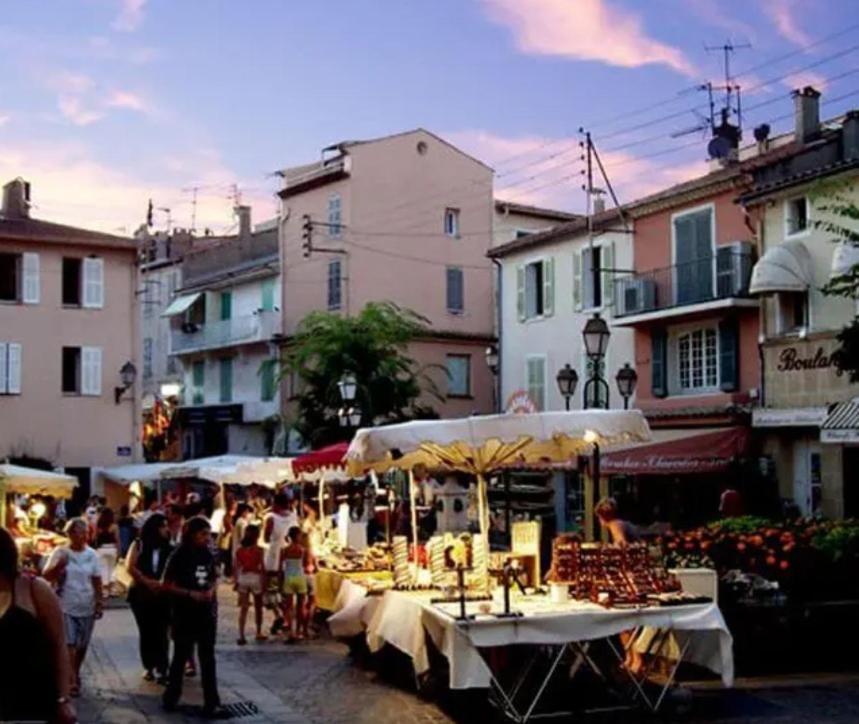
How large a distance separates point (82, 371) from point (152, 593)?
29.7 m

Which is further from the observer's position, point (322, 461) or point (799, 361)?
point (799, 361)

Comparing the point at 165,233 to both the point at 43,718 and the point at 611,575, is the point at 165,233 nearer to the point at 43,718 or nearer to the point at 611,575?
the point at 611,575

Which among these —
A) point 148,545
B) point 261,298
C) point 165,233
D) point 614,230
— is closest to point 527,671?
point 148,545

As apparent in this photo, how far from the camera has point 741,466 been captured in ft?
94.7

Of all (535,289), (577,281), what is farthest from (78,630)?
(535,289)

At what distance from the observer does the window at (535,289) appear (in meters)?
37.6

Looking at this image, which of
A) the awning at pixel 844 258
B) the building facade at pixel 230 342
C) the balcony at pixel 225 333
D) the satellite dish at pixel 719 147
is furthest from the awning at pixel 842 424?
the balcony at pixel 225 333

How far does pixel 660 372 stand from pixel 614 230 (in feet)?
13.3

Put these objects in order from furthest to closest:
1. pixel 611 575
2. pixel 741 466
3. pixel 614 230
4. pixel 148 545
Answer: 1. pixel 614 230
2. pixel 741 466
3. pixel 148 545
4. pixel 611 575

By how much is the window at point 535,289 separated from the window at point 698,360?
593 cm

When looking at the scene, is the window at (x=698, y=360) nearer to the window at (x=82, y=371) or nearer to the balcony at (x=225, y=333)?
the window at (x=82, y=371)

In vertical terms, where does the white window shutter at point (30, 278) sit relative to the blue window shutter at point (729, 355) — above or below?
above

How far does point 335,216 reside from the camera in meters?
46.6

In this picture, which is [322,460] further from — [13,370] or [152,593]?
[13,370]
